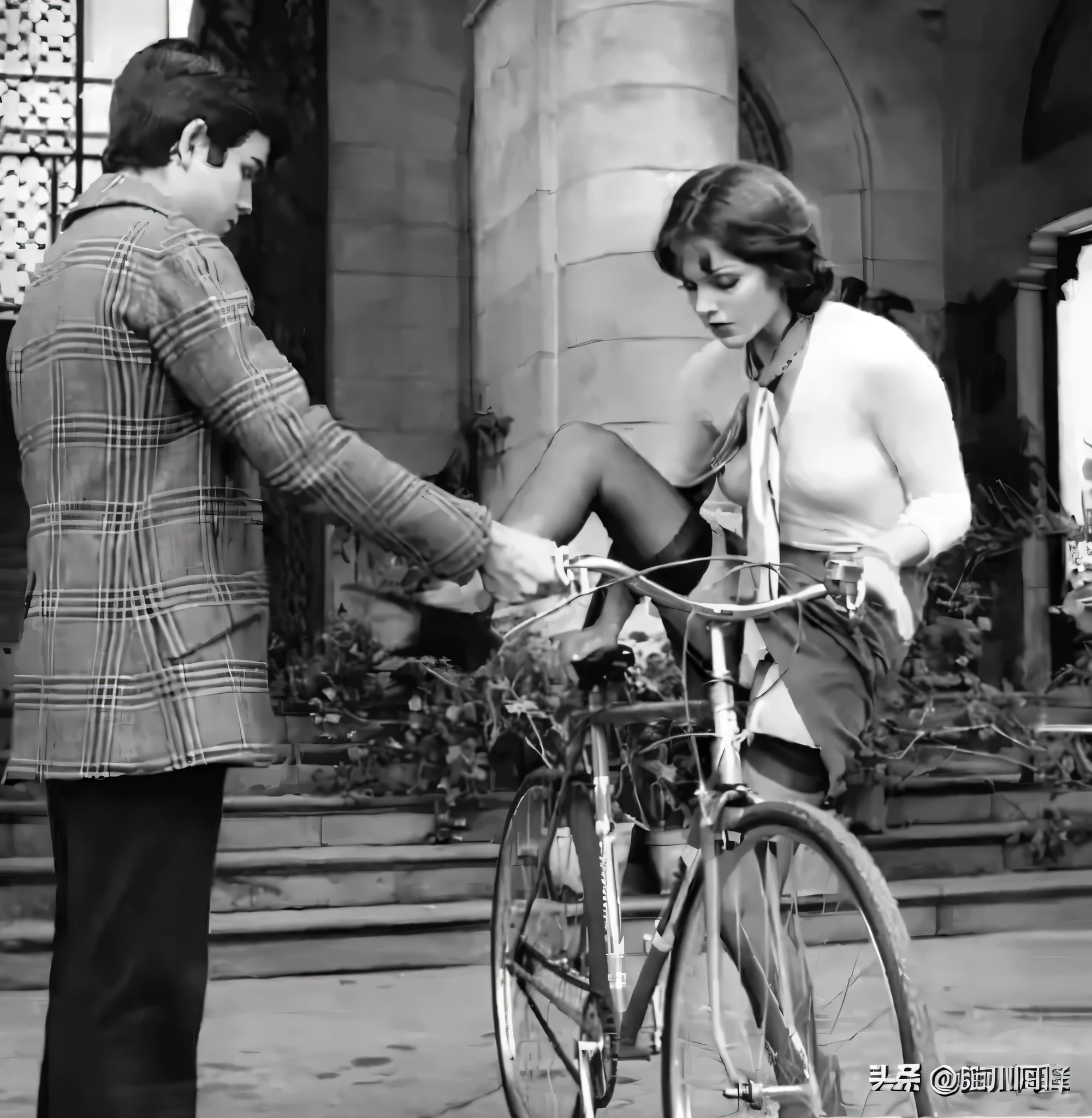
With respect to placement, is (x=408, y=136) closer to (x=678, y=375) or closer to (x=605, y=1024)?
(x=678, y=375)

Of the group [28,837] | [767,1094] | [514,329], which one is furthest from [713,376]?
[28,837]

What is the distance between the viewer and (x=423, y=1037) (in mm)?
3160

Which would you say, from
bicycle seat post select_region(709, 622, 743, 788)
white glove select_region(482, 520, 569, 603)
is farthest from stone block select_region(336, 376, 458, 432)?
bicycle seat post select_region(709, 622, 743, 788)

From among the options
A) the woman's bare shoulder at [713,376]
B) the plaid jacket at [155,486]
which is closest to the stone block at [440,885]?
the woman's bare shoulder at [713,376]

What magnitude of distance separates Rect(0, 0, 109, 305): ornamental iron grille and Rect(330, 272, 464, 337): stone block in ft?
3.13

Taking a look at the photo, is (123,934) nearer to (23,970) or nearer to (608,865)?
(608,865)

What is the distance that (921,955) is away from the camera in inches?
149

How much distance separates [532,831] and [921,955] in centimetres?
184

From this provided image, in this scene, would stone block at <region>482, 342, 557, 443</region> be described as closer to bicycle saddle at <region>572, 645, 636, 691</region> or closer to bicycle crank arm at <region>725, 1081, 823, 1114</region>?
bicycle saddle at <region>572, 645, 636, 691</region>

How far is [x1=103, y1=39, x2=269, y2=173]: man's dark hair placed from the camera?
184 centimetres

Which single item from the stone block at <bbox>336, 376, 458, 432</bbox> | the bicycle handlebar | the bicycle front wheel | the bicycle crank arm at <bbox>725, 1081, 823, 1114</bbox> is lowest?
the bicycle crank arm at <bbox>725, 1081, 823, 1114</bbox>

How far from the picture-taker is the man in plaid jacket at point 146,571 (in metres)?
1.70

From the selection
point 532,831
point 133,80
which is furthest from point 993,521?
point 133,80

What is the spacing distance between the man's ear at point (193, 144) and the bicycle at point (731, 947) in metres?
0.69
